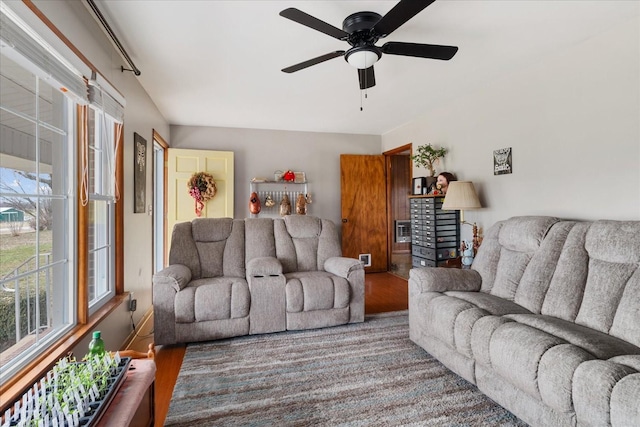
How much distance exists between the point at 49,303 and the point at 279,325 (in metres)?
1.61

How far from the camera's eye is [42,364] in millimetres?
1461

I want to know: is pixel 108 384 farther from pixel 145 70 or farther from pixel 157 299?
pixel 145 70

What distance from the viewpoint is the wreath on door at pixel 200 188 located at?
455 cm

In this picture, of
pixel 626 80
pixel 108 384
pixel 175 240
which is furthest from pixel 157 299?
pixel 626 80

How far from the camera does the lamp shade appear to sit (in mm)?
3080

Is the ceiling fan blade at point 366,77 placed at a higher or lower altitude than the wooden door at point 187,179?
higher

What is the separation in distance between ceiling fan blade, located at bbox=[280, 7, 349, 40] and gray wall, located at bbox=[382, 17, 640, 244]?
1954 millimetres

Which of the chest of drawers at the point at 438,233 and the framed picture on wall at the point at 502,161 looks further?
the chest of drawers at the point at 438,233

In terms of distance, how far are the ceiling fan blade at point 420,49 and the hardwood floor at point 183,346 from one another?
2.50 metres

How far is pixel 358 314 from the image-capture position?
2.95m

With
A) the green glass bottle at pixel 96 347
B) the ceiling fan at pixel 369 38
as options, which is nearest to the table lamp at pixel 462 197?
the ceiling fan at pixel 369 38

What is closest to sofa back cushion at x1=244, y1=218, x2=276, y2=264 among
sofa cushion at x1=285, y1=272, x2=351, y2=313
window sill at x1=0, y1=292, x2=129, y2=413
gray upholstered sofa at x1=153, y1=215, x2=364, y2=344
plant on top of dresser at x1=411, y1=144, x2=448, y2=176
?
gray upholstered sofa at x1=153, y1=215, x2=364, y2=344

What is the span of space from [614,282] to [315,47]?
2529 millimetres

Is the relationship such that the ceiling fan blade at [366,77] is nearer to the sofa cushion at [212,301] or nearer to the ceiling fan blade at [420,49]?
the ceiling fan blade at [420,49]
